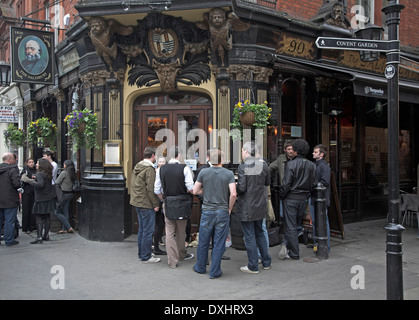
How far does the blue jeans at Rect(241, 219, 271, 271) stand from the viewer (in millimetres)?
5969

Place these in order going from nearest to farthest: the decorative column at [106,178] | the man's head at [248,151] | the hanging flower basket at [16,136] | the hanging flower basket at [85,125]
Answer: the man's head at [248,151] < the decorative column at [106,178] < the hanging flower basket at [85,125] < the hanging flower basket at [16,136]

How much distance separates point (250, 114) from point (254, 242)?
274 centimetres

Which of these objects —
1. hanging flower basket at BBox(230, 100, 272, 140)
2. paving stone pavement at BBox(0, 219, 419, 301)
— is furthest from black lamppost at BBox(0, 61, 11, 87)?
hanging flower basket at BBox(230, 100, 272, 140)

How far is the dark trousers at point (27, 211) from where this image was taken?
9.49 m

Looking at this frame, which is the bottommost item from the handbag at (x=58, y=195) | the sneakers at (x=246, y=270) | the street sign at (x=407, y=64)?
the sneakers at (x=246, y=270)

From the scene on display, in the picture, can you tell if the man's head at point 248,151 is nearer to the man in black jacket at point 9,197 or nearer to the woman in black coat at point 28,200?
the man in black jacket at point 9,197

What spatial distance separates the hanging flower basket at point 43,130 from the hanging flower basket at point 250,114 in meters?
6.35

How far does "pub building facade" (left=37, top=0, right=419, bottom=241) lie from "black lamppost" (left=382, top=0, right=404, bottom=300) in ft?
10.6

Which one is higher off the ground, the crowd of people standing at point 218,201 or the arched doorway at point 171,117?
the arched doorway at point 171,117

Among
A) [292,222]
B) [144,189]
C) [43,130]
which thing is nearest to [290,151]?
[292,222]

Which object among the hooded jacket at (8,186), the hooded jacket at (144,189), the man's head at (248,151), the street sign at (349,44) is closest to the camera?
the street sign at (349,44)

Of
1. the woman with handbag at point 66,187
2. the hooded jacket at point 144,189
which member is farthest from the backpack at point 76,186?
the hooded jacket at point 144,189

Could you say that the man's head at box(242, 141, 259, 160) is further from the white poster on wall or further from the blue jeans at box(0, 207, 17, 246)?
the white poster on wall

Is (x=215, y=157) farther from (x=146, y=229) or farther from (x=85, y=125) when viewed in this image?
(x=85, y=125)
